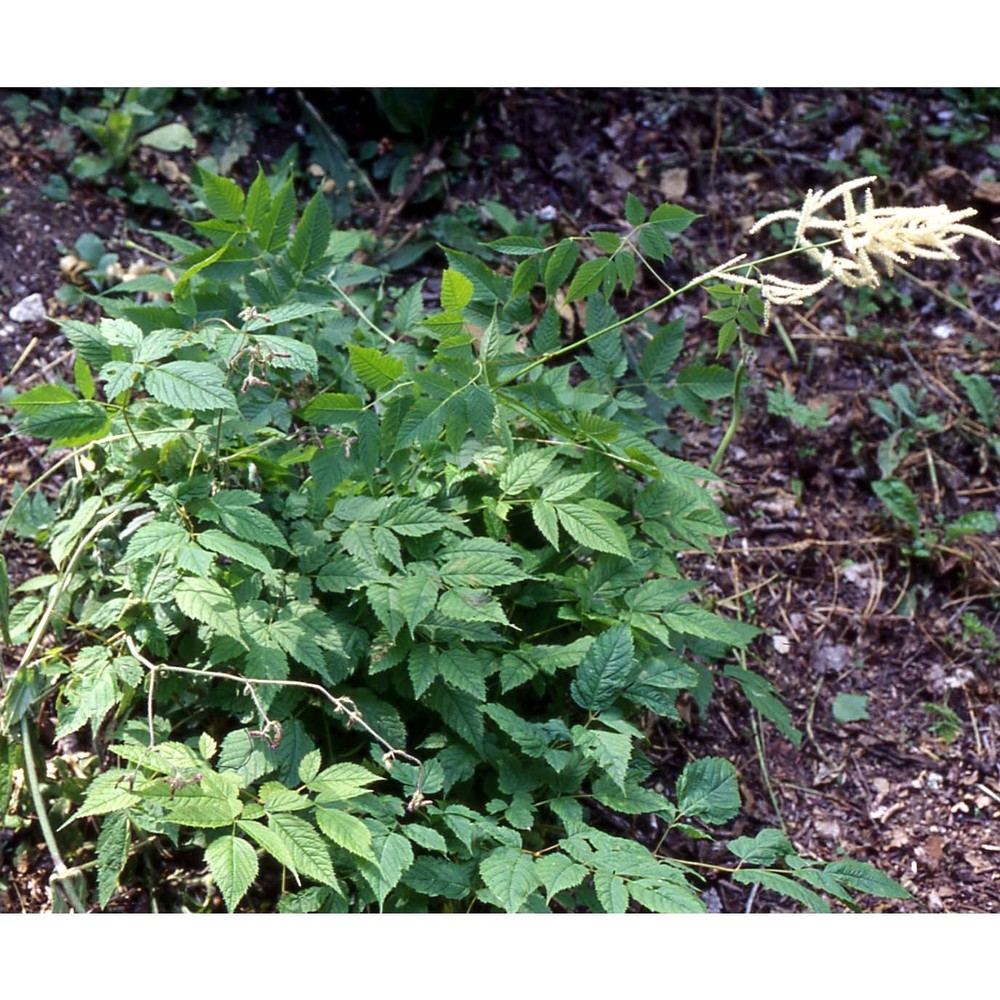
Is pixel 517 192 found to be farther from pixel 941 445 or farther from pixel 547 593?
pixel 547 593

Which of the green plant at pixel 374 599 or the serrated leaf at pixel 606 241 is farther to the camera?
the serrated leaf at pixel 606 241

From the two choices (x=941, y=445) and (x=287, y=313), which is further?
(x=941, y=445)

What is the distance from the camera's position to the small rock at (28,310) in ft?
10.7

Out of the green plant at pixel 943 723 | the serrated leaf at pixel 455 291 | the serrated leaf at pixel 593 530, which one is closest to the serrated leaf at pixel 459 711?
the serrated leaf at pixel 593 530

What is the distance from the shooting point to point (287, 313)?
6.93 feet

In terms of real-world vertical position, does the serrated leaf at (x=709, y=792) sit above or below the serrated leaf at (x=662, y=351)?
below

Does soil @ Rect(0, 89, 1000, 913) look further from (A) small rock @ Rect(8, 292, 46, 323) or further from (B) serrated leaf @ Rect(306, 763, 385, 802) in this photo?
(B) serrated leaf @ Rect(306, 763, 385, 802)

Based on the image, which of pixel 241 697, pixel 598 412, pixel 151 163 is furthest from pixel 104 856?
pixel 151 163

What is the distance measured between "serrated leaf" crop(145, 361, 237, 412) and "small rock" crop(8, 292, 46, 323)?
4.94 ft

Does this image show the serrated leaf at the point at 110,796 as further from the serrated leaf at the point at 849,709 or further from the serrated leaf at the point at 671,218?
the serrated leaf at the point at 849,709

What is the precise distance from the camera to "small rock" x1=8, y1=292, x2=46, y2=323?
3.26 m

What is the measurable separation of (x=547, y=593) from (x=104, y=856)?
998mm

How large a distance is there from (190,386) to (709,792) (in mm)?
1271

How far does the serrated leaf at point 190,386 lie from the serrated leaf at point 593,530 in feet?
2.25
